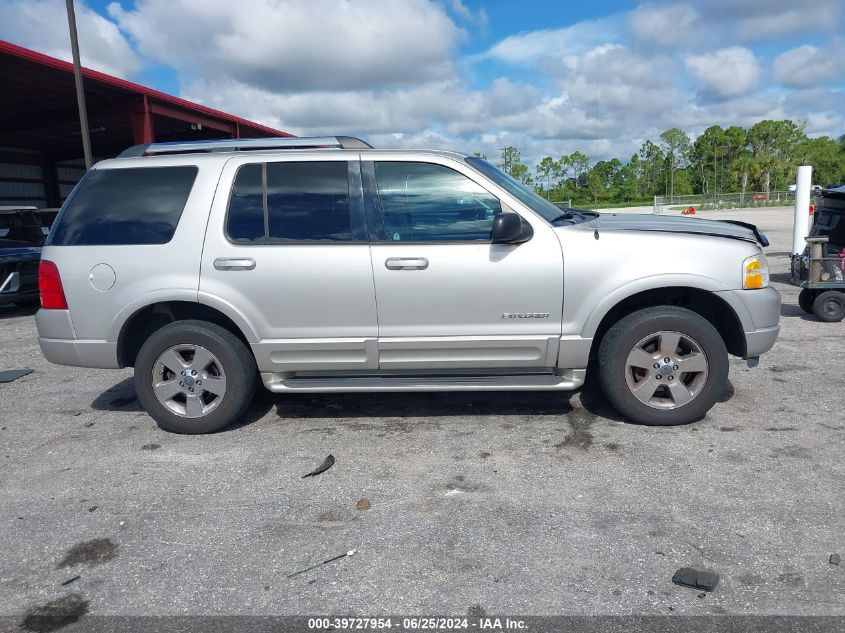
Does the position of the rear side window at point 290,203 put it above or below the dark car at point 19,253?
above

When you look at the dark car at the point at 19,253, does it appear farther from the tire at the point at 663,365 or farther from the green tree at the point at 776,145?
the green tree at the point at 776,145

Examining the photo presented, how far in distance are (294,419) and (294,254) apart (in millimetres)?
1325

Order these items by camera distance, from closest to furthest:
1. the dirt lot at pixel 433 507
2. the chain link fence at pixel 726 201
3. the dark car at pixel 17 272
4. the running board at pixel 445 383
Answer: the dirt lot at pixel 433 507
the running board at pixel 445 383
the dark car at pixel 17 272
the chain link fence at pixel 726 201

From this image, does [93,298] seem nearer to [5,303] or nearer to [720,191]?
[5,303]

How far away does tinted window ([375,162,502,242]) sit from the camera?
4.46m

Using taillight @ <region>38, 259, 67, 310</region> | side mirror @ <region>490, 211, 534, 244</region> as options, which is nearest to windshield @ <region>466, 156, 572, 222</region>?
side mirror @ <region>490, 211, 534, 244</region>

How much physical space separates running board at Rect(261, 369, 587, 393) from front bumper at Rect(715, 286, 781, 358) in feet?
3.62

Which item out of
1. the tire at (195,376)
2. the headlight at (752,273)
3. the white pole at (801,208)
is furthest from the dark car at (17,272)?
the white pole at (801,208)

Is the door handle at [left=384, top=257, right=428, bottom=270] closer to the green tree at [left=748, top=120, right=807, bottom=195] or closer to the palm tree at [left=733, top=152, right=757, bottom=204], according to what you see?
the palm tree at [left=733, top=152, right=757, bottom=204]

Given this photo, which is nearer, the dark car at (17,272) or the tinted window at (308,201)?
the tinted window at (308,201)

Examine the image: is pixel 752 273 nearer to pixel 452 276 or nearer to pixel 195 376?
pixel 452 276

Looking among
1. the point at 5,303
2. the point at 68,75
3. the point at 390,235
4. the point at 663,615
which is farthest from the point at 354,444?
the point at 68,75

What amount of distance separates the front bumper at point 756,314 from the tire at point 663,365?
0.20 m

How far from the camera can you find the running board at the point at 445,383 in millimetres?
4441
